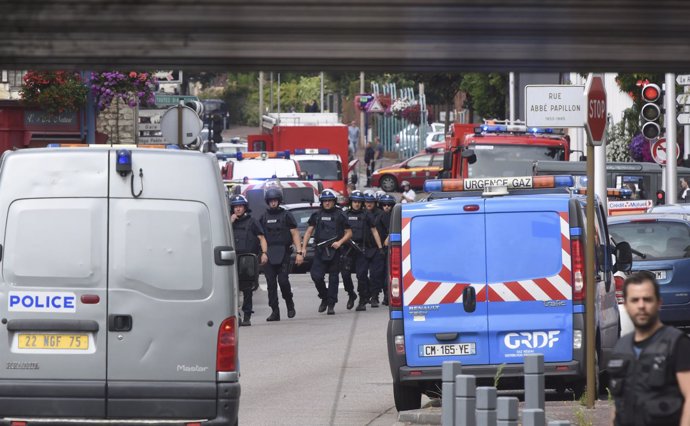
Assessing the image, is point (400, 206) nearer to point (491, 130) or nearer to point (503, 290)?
point (503, 290)

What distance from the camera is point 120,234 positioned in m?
10.8

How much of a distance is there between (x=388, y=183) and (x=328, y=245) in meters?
34.0

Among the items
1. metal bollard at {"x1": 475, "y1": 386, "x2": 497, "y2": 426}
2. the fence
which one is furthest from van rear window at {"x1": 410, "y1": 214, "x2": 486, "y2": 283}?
metal bollard at {"x1": 475, "y1": 386, "x2": 497, "y2": 426}

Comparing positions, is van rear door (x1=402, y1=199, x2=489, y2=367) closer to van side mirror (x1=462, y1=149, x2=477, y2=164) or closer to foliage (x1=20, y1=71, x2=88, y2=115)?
van side mirror (x1=462, y1=149, x2=477, y2=164)

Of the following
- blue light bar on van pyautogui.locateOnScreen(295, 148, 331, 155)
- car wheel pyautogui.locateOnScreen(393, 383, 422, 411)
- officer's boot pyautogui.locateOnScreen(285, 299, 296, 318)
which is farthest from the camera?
blue light bar on van pyautogui.locateOnScreen(295, 148, 331, 155)

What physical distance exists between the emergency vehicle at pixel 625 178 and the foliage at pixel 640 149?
3.91 meters

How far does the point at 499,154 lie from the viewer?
29562mm

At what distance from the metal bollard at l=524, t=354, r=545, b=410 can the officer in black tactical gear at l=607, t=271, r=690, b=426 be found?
2.88 meters

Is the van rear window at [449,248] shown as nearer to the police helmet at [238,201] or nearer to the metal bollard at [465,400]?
the metal bollard at [465,400]

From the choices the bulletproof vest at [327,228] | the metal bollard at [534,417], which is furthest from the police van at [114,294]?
the bulletproof vest at [327,228]

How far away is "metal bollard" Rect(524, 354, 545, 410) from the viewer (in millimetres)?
10562

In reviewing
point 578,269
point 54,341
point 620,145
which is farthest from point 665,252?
point 620,145

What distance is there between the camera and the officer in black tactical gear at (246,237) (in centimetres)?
2277

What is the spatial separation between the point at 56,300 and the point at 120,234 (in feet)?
1.99
